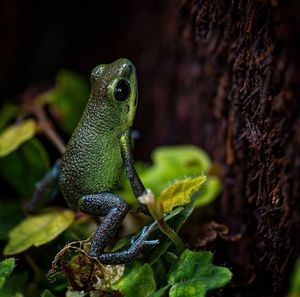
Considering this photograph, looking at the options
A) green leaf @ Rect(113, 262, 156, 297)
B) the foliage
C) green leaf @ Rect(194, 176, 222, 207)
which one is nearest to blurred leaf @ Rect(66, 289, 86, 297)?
the foliage

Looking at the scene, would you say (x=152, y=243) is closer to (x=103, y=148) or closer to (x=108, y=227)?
(x=108, y=227)

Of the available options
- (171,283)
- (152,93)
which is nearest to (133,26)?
(152,93)

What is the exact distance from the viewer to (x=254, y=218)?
183 centimetres

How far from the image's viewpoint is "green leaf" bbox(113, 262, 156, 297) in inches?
59.4

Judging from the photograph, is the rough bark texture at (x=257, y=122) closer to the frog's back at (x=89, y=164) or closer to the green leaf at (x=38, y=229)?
the frog's back at (x=89, y=164)

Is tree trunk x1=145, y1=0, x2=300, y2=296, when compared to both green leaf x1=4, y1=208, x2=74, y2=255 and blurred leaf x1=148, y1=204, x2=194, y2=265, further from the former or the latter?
green leaf x1=4, y1=208, x2=74, y2=255

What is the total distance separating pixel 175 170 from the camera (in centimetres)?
241

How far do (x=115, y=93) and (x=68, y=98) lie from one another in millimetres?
902

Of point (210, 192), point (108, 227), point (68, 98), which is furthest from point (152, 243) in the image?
point (68, 98)

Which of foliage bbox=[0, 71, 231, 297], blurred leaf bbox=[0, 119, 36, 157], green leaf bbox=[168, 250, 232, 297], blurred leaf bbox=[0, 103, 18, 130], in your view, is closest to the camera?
green leaf bbox=[168, 250, 232, 297]

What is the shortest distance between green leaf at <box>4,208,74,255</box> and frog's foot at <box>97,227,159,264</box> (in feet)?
1.06

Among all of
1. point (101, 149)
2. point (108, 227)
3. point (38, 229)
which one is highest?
point (101, 149)

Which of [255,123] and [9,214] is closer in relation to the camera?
[255,123]

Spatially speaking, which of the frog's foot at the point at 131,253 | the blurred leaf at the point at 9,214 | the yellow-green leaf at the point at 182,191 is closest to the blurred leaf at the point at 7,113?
the blurred leaf at the point at 9,214
